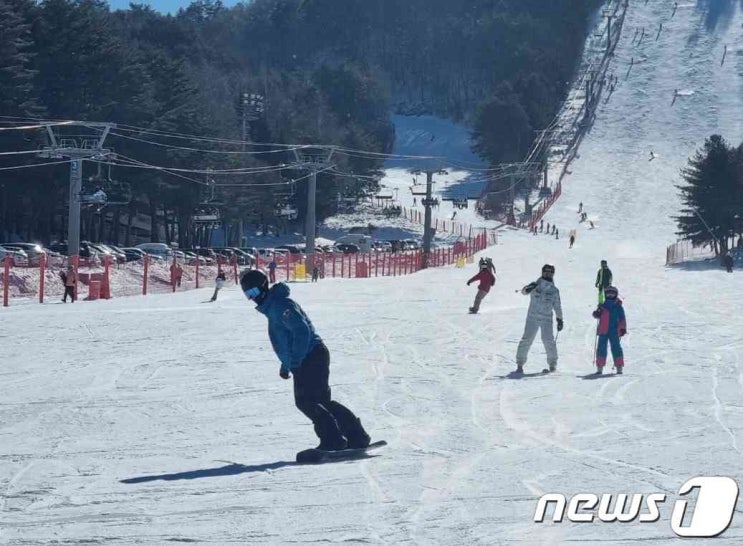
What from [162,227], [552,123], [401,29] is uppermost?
[401,29]

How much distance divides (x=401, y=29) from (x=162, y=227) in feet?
395

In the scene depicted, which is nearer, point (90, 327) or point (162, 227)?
point (90, 327)

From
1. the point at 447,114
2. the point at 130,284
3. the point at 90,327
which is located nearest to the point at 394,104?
the point at 447,114

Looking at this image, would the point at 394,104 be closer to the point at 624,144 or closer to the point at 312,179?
the point at 624,144

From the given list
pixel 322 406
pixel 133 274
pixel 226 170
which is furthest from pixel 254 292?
pixel 226 170

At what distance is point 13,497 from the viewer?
8.37 m

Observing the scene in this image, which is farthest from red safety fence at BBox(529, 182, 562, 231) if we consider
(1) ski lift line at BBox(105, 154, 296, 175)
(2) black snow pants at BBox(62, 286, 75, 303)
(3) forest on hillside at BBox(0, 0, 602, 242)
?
(2) black snow pants at BBox(62, 286, 75, 303)

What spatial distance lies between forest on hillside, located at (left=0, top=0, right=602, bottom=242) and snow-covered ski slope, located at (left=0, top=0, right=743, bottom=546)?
30360 millimetres

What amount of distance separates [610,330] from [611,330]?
0.01 meters

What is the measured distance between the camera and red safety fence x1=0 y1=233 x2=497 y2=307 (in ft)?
104

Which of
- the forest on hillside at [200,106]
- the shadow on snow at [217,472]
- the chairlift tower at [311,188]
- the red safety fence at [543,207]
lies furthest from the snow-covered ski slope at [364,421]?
the red safety fence at [543,207]

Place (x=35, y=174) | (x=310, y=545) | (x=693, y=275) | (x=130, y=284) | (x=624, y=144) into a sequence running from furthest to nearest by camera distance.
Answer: (x=624, y=144) → (x=35, y=174) → (x=693, y=275) → (x=130, y=284) → (x=310, y=545)

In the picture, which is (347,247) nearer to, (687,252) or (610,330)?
(687,252)
